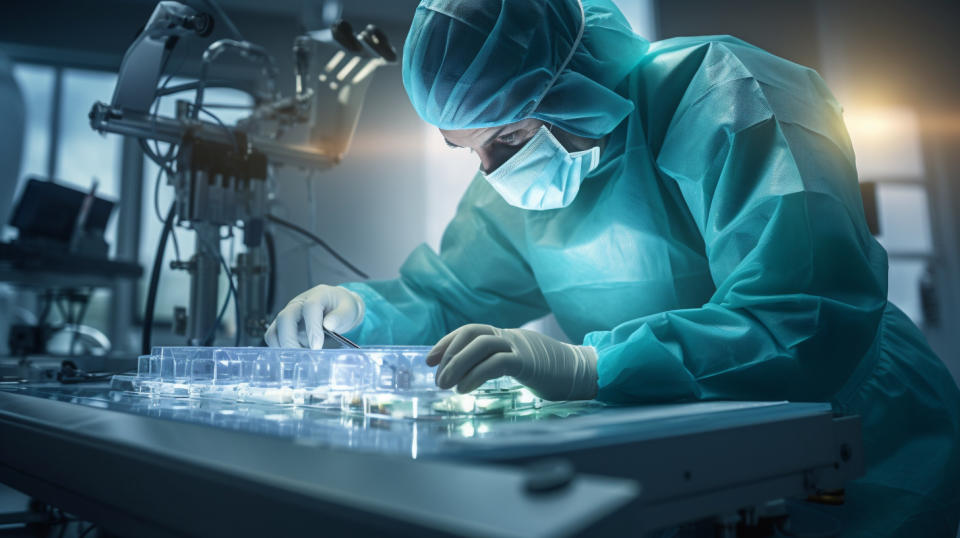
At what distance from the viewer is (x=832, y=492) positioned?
684 millimetres

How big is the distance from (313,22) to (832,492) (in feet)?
5.60

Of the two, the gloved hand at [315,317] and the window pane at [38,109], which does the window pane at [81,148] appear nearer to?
the window pane at [38,109]

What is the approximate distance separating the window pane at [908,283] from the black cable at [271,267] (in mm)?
4168

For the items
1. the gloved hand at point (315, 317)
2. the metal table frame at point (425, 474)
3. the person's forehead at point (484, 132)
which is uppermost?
the person's forehead at point (484, 132)

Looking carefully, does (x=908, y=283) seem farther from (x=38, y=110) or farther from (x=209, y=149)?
(x=38, y=110)

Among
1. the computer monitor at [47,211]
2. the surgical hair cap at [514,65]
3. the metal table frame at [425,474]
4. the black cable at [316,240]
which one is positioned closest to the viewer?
the metal table frame at [425,474]

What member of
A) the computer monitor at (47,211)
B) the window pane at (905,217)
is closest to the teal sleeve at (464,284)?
the computer monitor at (47,211)

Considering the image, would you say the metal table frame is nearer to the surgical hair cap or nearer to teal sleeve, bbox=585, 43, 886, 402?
teal sleeve, bbox=585, 43, 886, 402

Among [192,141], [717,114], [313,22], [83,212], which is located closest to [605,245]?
[717,114]

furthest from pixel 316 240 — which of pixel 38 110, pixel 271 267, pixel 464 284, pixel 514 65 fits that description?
pixel 38 110

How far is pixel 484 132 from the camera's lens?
3.83 ft

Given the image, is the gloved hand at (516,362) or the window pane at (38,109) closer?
the gloved hand at (516,362)

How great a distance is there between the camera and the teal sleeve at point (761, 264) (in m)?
0.81

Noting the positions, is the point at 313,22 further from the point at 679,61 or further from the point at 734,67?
the point at 734,67
